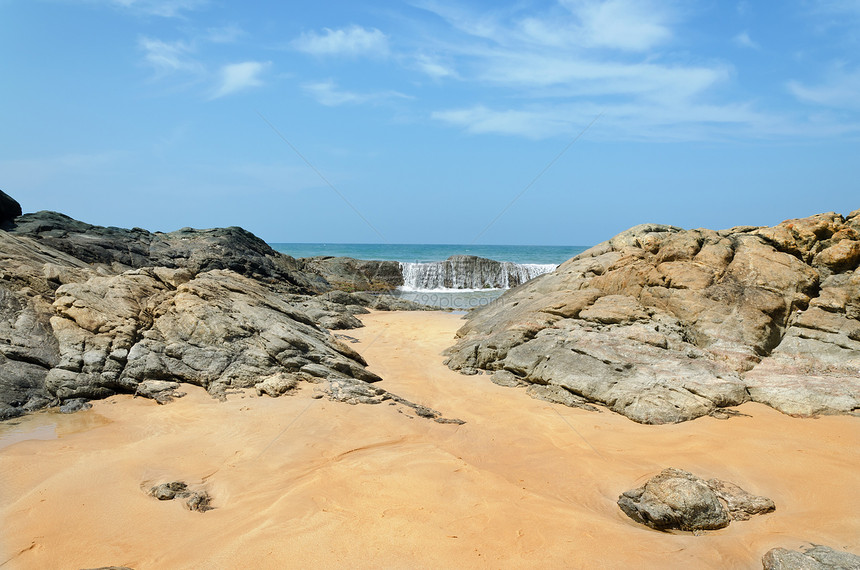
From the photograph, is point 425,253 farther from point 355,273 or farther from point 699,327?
point 699,327

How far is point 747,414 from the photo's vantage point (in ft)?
20.9

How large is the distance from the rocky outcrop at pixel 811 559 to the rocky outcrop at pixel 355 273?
21780 mm

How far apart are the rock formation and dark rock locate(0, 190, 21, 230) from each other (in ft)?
33.6

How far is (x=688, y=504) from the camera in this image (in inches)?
162

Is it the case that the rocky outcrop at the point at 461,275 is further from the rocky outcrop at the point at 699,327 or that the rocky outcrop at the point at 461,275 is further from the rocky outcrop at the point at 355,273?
the rocky outcrop at the point at 699,327

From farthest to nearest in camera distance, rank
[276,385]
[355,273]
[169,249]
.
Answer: [355,273] → [169,249] → [276,385]

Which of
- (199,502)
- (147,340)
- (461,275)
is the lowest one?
(199,502)

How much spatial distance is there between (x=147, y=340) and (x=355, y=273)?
70.0ft

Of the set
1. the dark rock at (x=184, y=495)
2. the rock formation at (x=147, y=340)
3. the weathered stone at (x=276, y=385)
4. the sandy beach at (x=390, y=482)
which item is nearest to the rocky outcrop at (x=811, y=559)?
the sandy beach at (x=390, y=482)

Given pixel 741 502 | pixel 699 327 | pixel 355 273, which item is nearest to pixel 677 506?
pixel 741 502

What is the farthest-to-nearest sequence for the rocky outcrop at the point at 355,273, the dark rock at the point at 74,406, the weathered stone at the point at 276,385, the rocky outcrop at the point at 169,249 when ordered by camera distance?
the rocky outcrop at the point at 355,273 < the rocky outcrop at the point at 169,249 < the weathered stone at the point at 276,385 < the dark rock at the point at 74,406

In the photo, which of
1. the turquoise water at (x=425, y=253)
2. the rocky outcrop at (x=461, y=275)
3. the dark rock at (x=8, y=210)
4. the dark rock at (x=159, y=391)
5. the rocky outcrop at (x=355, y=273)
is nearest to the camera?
the dark rock at (x=159, y=391)

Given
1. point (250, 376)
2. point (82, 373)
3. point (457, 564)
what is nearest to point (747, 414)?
point (457, 564)

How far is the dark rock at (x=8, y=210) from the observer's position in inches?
672
